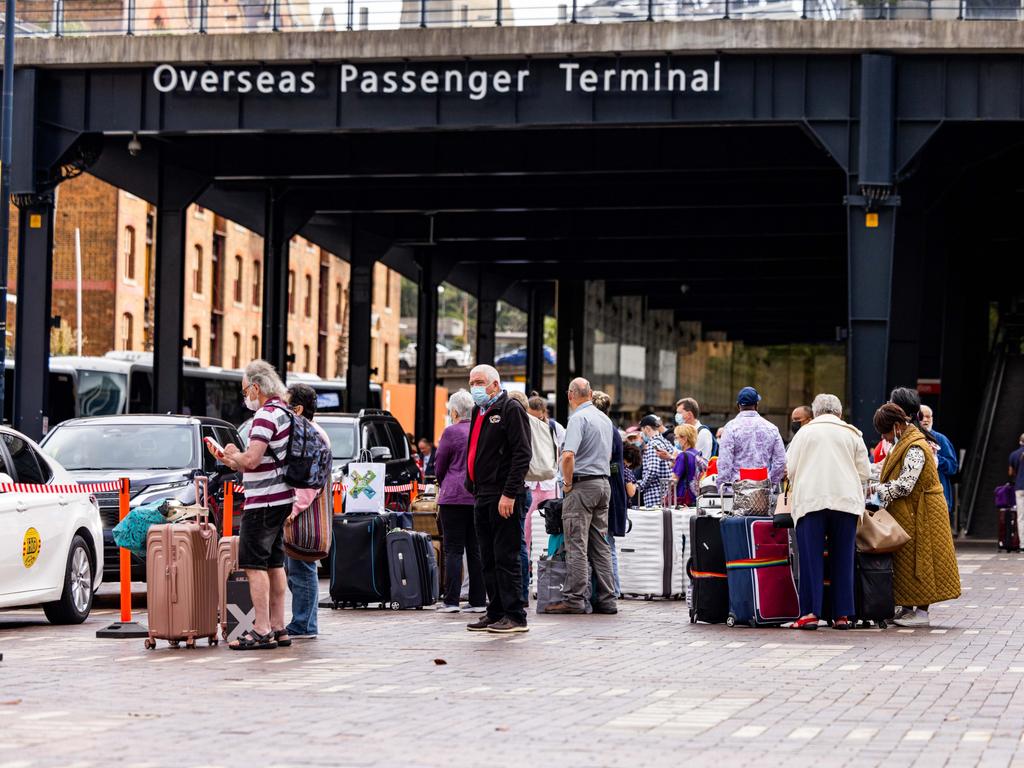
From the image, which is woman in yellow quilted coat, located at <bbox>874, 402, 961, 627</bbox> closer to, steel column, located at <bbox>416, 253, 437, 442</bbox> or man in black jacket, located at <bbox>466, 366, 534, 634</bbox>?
man in black jacket, located at <bbox>466, 366, 534, 634</bbox>

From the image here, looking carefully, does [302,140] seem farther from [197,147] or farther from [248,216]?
Answer: [248,216]

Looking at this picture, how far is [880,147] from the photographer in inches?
1130

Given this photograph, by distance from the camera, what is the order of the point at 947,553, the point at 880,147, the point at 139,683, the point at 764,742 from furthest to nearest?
the point at 880,147
the point at 947,553
the point at 139,683
the point at 764,742

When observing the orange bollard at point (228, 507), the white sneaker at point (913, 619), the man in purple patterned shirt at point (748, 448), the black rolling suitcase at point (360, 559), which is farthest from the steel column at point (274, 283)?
the white sneaker at point (913, 619)

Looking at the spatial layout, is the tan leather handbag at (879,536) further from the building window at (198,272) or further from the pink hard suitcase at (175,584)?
the building window at (198,272)

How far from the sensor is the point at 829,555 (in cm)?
1444

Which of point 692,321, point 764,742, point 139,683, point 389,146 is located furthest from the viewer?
point 692,321

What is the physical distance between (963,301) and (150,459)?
3673 centimetres

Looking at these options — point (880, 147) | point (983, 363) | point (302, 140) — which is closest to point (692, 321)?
point (983, 363)

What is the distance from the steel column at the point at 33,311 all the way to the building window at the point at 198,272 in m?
31.8

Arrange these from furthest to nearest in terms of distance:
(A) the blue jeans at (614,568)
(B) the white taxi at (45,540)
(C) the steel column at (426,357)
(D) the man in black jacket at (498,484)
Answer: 1. (C) the steel column at (426,357)
2. (A) the blue jeans at (614,568)
3. (B) the white taxi at (45,540)
4. (D) the man in black jacket at (498,484)

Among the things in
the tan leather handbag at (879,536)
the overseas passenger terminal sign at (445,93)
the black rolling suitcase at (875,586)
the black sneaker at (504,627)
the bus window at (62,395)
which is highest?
the overseas passenger terminal sign at (445,93)

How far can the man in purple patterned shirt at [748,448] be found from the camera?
52.7ft

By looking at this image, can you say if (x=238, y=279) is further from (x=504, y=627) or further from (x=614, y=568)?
(x=504, y=627)
